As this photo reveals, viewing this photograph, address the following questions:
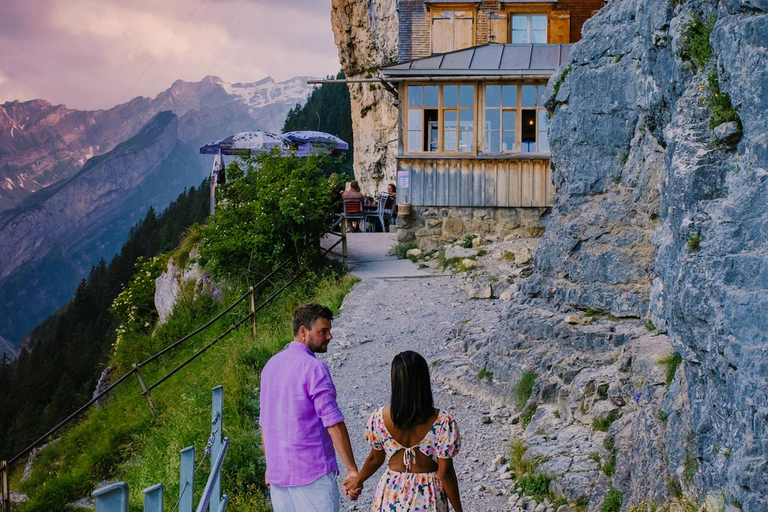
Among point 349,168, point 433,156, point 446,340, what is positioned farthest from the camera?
point 349,168

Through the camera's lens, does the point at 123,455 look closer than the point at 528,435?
No

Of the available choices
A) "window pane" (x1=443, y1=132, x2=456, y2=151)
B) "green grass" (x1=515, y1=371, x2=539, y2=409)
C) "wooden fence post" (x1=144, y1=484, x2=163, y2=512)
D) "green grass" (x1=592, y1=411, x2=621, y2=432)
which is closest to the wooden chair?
"window pane" (x1=443, y1=132, x2=456, y2=151)

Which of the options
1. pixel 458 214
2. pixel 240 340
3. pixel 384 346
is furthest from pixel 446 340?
pixel 458 214

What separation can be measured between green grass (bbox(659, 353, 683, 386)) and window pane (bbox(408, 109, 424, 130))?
12416mm

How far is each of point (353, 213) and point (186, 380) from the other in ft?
32.6

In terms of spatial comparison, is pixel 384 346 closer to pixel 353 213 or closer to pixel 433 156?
pixel 433 156

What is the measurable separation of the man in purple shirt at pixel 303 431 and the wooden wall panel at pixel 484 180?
14069 mm

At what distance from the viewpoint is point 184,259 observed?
68.4 feet

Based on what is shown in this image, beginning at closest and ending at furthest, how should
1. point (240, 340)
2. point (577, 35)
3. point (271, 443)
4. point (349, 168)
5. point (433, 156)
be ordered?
point (271, 443) < point (240, 340) < point (433, 156) < point (577, 35) < point (349, 168)

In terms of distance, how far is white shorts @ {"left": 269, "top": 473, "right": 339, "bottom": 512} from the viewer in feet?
15.0

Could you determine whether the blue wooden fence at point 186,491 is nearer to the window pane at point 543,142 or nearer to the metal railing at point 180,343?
the metal railing at point 180,343

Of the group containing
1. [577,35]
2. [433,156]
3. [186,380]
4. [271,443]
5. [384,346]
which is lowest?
[186,380]

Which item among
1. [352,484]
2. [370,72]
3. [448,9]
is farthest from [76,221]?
[352,484]

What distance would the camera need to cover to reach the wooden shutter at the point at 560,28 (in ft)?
66.5
